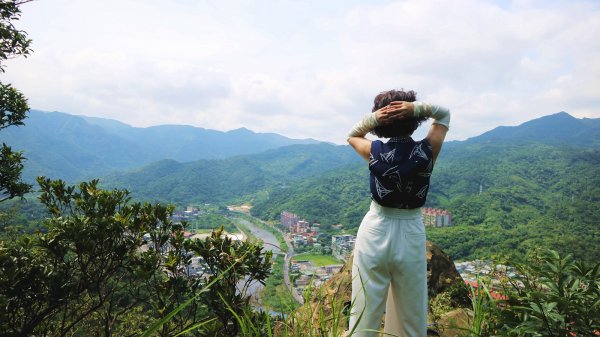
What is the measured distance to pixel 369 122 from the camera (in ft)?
5.57

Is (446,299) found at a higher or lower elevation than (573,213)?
higher

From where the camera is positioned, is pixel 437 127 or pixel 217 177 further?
pixel 217 177

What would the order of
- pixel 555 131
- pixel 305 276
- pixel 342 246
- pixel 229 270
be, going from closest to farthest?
1. pixel 305 276
2. pixel 229 270
3. pixel 342 246
4. pixel 555 131

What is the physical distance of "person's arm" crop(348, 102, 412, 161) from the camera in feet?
5.24

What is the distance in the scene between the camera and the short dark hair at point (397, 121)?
5.41 ft

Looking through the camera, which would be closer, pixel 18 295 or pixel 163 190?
pixel 18 295

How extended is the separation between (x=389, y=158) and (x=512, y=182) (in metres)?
64.3

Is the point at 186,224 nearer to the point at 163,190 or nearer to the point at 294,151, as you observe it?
the point at 163,190

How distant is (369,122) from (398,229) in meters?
0.55

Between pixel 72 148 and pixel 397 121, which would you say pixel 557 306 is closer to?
pixel 397 121

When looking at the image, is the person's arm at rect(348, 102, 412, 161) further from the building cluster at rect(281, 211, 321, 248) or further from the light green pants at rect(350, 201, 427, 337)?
the building cluster at rect(281, 211, 321, 248)

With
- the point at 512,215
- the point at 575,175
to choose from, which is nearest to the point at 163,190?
the point at 512,215

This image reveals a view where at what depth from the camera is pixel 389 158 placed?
5.26 ft

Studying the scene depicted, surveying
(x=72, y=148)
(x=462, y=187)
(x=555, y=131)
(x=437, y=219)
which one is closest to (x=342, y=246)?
(x=437, y=219)
